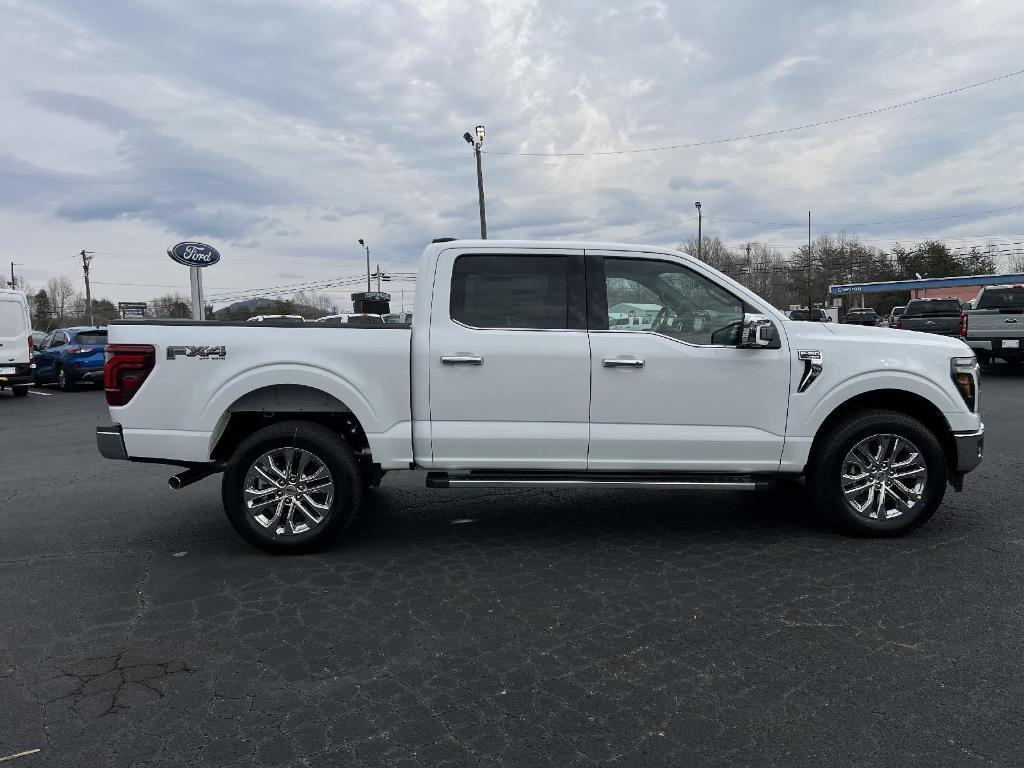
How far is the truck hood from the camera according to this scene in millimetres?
4973

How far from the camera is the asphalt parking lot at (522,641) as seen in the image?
2777 millimetres

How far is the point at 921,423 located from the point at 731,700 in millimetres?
3049

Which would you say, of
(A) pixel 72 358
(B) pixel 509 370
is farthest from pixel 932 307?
(A) pixel 72 358

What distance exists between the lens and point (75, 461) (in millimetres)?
8914

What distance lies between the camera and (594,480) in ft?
16.0

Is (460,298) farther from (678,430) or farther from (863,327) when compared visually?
(863,327)

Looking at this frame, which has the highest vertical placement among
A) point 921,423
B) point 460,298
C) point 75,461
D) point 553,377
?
point 460,298

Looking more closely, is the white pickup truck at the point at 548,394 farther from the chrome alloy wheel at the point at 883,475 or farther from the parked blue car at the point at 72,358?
the parked blue car at the point at 72,358

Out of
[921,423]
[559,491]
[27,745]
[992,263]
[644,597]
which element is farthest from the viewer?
[992,263]

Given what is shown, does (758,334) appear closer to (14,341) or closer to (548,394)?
(548,394)

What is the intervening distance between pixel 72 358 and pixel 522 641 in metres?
18.9

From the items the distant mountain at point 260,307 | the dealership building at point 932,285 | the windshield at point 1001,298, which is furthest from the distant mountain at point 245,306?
the windshield at point 1001,298

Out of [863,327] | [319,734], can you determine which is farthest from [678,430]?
[319,734]

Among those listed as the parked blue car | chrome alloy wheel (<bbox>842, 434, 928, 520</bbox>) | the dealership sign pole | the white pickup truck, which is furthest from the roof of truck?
the parked blue car
